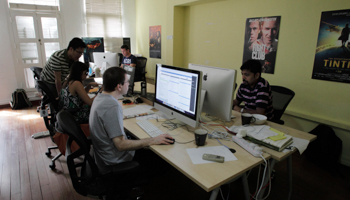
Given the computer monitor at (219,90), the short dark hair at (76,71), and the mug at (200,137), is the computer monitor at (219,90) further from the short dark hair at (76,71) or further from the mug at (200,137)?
the short dark hair at (76,71)

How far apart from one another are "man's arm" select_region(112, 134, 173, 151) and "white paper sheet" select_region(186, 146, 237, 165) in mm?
192

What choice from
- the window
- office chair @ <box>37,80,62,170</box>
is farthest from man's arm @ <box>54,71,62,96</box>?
the window

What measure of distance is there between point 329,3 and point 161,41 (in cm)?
355

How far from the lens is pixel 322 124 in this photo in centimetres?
277

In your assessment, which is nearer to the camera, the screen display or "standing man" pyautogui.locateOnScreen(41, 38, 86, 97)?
the screen display

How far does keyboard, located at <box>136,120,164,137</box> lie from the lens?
1676 millimetres

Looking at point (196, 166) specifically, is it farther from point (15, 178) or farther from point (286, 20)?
point (286, 20)

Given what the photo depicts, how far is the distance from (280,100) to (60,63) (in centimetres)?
279

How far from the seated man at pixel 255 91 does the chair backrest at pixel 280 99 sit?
195 mm

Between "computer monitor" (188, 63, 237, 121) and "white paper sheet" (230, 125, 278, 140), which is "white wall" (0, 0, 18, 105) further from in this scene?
"white paper sheet" (230, 125, 278, 140)

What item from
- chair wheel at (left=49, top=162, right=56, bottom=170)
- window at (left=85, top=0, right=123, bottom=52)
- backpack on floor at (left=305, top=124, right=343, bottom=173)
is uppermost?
window at (left=85, top=0, right=123, bottom=52)

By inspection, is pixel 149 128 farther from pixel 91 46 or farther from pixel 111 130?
pixel 91 46

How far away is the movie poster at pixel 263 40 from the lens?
3154mm

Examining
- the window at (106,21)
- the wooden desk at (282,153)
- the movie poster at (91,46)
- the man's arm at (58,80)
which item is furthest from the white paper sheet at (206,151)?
the window at (106,21)
